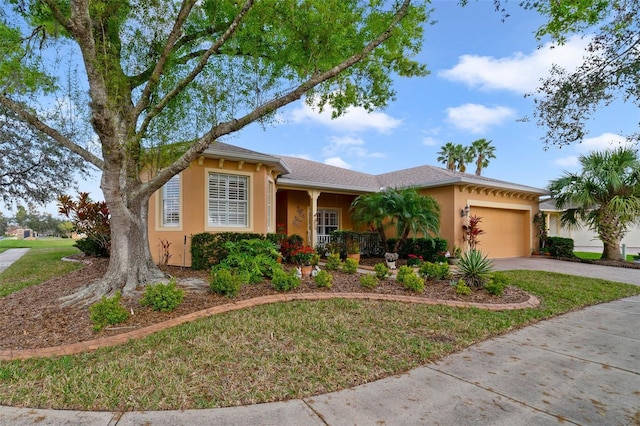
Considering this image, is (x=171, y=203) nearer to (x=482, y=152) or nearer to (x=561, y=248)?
(x=561, y=248)

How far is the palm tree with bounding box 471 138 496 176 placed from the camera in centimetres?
2714

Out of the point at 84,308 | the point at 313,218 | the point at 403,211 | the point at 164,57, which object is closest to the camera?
the point at 84,308

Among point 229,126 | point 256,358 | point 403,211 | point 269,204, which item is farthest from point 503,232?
point 256,358

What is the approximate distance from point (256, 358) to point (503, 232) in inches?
566

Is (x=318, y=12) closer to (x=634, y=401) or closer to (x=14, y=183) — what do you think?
(x=634, y=401)

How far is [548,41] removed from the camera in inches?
214

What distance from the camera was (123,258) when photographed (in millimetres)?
6070

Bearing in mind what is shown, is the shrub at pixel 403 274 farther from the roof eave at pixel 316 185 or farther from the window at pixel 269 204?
the roof eave at pixel 316 185

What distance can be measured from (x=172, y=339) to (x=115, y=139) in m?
3.37

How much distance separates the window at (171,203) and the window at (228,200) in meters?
0.92

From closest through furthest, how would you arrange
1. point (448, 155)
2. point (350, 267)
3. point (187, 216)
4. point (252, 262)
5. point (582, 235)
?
point (252, 262) → point (350, 267) → point (187, 216) → point (582, 235) → point (448, 155)

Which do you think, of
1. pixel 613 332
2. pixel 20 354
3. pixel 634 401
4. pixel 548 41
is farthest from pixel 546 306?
pixel 20 354

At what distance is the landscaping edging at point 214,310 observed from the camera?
3.86 m

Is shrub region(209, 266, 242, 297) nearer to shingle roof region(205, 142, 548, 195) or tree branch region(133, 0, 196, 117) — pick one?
tree branch region(133, 0, 196, 117)
